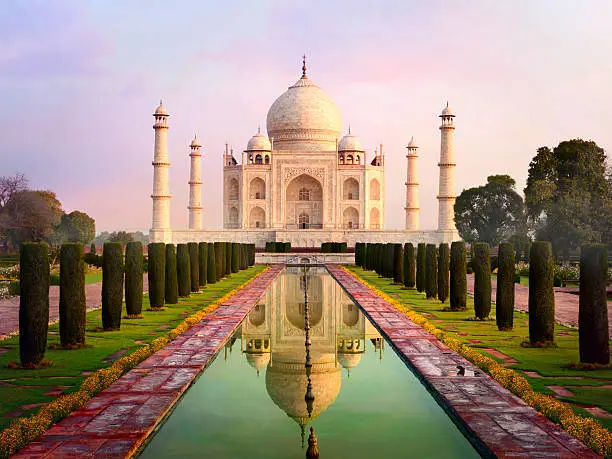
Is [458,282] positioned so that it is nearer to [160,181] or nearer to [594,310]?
[594,310]

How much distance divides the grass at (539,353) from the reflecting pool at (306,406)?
99cm

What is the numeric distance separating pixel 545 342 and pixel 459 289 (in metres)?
3.40

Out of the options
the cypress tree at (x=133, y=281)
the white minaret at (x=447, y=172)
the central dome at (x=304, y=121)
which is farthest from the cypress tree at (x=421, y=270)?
the central dome at (x=304, y=121)

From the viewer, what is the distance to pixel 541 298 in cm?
699

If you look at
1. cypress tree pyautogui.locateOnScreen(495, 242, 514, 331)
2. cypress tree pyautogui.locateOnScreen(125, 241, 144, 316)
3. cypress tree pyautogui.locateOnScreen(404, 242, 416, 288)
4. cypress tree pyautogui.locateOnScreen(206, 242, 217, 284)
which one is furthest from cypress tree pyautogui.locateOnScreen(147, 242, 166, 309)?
cypress tree pyautogui.locateOnScreen(404, 242, 416, 288)

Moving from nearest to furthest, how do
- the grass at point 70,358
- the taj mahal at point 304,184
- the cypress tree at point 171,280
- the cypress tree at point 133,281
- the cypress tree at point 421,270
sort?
1. the grass at point 70,358
2. the cypress tree at point 133,281
3. the cypress tree at point 171,280
4. the cypress tree at point 421,270
5. the taj mahal at point 304,184

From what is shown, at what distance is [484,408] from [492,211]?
35717mm

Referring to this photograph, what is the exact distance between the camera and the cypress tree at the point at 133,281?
9.27m

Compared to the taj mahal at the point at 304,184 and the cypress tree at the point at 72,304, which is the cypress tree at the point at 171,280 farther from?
the taj mahal at the point at 304,184

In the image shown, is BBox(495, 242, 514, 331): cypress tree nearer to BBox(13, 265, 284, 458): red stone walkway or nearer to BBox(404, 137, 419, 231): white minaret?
BBox(13, 265, 284, 458): red stone walkway

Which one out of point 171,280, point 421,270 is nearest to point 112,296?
point 171,280

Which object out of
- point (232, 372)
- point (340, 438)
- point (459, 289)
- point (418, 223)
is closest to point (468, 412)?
point (340, 438)

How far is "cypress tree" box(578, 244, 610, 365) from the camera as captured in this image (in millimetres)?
5770

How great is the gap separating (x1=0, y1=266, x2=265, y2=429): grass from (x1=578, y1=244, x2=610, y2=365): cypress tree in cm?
427
